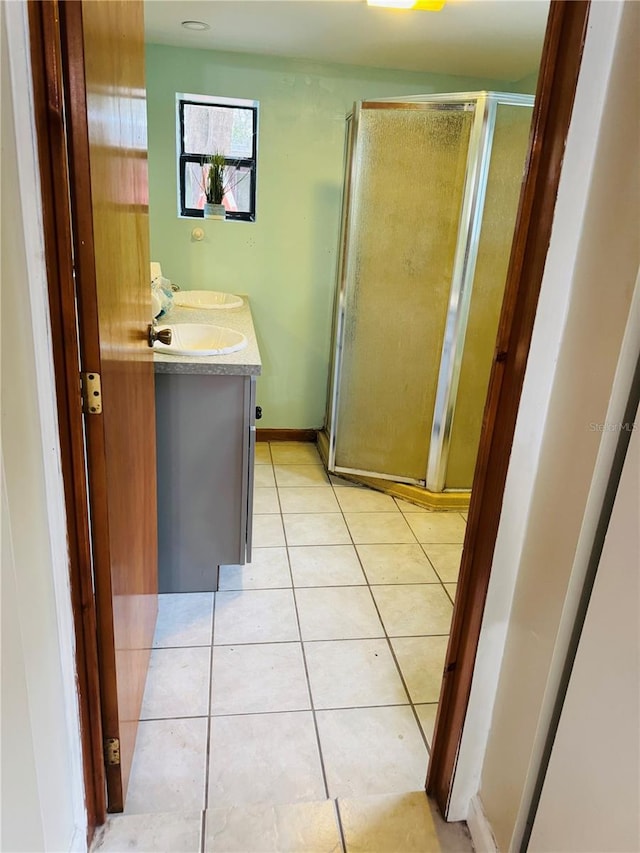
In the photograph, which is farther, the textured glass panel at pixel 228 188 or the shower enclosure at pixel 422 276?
the textured glass panel at pixel 228 188

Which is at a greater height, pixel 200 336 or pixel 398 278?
pixel 398 278

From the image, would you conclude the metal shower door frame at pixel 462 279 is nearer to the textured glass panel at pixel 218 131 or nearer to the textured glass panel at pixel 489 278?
the textured glass panel at pixel 489 278

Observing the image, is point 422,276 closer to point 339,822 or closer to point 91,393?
point 91,393

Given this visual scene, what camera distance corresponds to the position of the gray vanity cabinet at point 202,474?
1972 millimetres

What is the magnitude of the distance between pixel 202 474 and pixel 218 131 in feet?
7.36

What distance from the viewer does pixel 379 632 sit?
6.75 feet

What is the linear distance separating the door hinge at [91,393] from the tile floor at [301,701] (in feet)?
3.29

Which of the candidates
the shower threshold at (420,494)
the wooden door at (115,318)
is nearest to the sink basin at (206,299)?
the shower threshold at (420,494)

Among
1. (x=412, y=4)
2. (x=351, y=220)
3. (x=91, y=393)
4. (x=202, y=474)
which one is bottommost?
(x=202, y=474)

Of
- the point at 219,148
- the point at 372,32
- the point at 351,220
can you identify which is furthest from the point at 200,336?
the point at 372,32

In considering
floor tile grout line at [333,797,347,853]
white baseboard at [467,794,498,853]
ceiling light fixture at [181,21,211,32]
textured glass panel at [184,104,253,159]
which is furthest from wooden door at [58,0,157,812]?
textured glass panel at [184,104,253,159]

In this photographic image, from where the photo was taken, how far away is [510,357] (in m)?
1.12

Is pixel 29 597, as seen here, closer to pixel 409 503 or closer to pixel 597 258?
pixel 597 258

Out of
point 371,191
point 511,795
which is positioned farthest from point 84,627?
point 371,191
